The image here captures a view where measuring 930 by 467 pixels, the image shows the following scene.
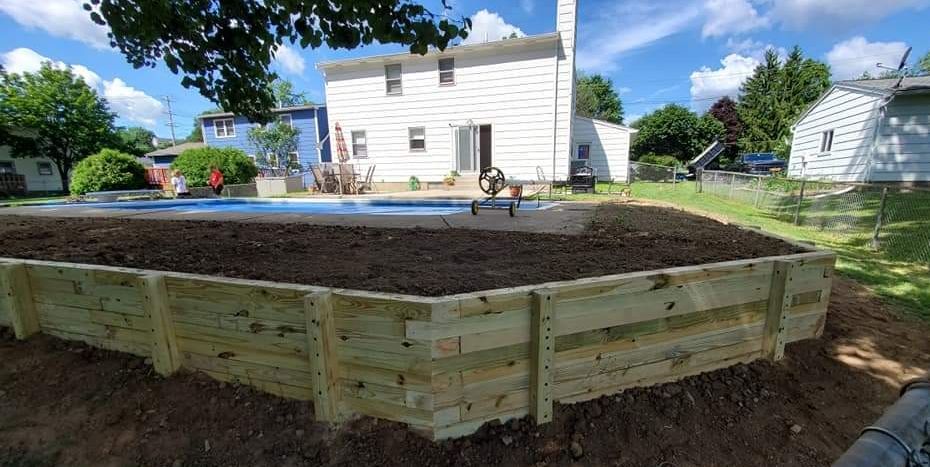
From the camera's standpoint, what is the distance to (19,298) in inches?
102

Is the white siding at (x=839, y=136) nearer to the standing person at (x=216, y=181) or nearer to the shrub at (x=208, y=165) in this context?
the standing person at (x=216, y=181)

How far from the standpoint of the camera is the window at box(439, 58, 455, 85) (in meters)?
13.0

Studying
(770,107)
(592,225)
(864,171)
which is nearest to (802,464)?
(592,225)

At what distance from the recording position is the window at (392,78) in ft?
44.3

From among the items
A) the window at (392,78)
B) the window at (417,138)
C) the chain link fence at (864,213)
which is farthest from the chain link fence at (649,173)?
the window at (392,78)

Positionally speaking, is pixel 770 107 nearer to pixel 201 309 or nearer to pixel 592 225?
pixel 592 225

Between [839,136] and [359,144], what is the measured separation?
16056 millimetres

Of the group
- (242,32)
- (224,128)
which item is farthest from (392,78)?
(224,128)

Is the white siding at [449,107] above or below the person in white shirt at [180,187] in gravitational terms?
above

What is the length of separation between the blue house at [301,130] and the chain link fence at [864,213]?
17.8 meters

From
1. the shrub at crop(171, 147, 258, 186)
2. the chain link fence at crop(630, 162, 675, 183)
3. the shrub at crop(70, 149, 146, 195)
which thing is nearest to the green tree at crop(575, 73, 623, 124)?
the chain link fence at crop(630, 162, 675, 183)

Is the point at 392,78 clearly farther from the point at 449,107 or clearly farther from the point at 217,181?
the point at 217,181

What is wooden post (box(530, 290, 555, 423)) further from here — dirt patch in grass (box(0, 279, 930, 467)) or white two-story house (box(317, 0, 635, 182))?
white two-story house (box(317, 0, 635, 182))

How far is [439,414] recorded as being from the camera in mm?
1824
